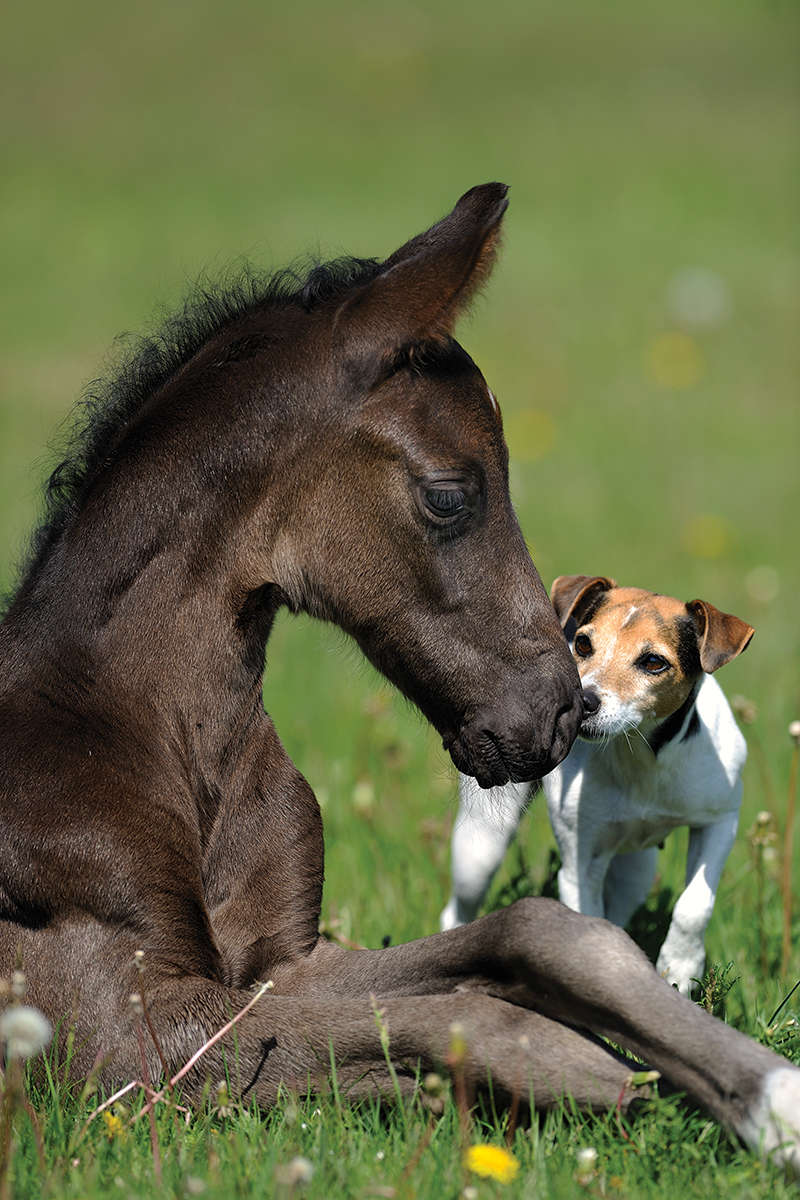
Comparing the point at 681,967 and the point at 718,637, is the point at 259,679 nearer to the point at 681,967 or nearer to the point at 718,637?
the point at 718,637

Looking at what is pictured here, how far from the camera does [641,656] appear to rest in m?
3.95

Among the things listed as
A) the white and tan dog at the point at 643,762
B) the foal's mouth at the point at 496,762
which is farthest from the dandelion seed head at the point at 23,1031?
the white and tan dog at the point at 643,762

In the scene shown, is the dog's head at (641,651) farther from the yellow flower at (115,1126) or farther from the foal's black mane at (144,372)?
the yellow flower at (115,1126)

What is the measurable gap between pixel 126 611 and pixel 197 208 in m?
21.2

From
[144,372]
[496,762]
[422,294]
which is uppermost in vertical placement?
[422,294]

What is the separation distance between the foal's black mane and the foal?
5cm

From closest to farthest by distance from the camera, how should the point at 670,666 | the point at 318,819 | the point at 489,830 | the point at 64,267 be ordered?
the point at 318,819, the point at 670,666, the point at 489,830, the point at 64,267

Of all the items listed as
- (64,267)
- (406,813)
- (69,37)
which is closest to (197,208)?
(64,267)

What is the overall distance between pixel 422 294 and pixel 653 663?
1461 millimetres

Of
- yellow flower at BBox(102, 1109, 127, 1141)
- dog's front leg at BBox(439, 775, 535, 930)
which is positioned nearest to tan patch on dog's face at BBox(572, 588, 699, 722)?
dog's front leg at BBox(439, 775, 535, 930)

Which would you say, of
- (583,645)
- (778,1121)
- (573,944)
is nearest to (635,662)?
(583,645)

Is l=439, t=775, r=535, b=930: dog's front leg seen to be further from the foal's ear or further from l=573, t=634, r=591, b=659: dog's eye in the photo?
the foal's ear

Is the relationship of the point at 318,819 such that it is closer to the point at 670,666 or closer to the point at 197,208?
the point at 670,666

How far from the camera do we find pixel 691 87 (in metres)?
33.0
